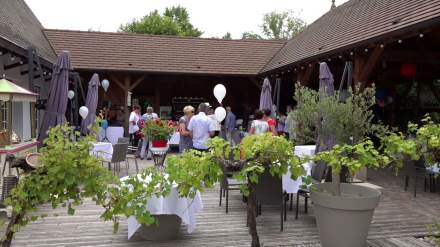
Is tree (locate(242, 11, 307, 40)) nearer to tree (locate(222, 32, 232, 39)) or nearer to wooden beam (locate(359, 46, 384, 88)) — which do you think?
tree (locate(222, 32, 232, 39))

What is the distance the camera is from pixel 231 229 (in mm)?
4254

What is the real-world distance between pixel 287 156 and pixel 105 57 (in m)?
12.5

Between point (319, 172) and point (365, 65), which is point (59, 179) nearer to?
point (319, 172)

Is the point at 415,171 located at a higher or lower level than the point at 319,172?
lower

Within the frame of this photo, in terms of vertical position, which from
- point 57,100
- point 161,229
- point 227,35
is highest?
point 227,35

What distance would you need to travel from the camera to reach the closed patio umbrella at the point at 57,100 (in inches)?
272

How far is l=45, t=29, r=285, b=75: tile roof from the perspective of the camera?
1395 cm

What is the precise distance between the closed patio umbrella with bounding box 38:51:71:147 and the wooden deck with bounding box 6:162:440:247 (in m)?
2.26

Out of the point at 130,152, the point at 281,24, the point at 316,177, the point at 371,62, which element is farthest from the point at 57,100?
the point at 281,24

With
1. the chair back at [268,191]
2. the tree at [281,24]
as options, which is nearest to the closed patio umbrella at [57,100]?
the chair back at [268,191]

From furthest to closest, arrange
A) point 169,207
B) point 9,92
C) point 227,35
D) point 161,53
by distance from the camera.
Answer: point 227,35, point 161,53, point 9,92, point 169,207

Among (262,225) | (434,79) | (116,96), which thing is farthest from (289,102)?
(262,225)

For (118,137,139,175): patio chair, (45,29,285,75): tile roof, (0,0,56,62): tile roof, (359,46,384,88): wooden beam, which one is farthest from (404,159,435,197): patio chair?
(45,29,285,75): tile roof

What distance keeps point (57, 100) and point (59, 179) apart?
5.06 meters
